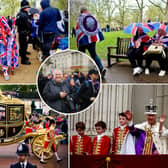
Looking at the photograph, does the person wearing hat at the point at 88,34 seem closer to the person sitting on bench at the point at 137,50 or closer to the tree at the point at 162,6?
the person sitting on bench at the point at 137,50

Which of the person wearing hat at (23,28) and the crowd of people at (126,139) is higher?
the person wearing hat at (23,28)

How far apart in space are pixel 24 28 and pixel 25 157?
1269 mm

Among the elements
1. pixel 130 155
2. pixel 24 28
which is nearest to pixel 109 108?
pixel 130 155

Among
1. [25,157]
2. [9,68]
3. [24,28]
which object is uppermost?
[24,28]

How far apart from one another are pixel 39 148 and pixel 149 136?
1.11 meters

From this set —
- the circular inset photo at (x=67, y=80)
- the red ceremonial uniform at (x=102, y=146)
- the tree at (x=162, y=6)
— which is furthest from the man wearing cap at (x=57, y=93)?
the tree at (x=162, y=6)

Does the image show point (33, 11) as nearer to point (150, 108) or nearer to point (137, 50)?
point (137, 50)

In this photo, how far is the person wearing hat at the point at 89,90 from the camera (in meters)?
3.55

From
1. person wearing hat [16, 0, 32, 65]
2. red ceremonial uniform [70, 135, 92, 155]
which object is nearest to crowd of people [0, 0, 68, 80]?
person wearing hat [16, 0, 32, 65]

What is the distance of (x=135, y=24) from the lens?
354cm

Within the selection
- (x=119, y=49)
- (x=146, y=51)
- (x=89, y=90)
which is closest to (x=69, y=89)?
(x=89, y=90)

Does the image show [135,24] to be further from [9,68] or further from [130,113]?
[9,68]

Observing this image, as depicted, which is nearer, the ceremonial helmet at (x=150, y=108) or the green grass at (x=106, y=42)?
the green grass at (x=106, y=42)

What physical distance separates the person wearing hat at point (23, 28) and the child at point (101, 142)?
956mm
